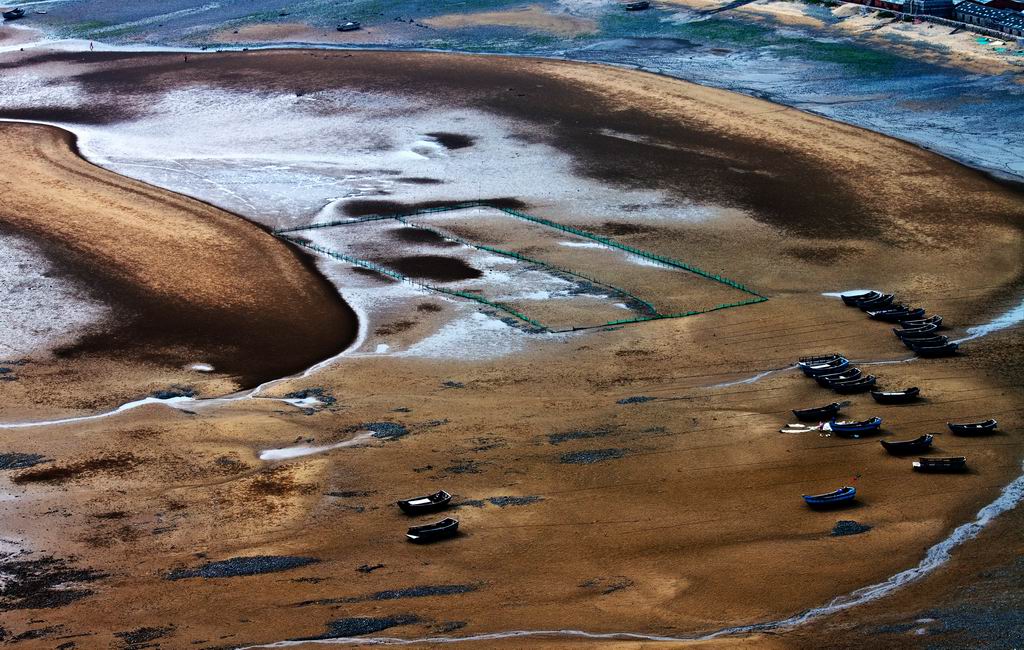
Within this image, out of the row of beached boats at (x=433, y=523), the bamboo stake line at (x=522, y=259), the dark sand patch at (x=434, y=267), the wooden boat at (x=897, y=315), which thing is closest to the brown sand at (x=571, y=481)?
the row of beached boats at (x=433, y=523)

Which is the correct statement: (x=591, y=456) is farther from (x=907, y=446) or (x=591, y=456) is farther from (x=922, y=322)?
(x=922, y=322)

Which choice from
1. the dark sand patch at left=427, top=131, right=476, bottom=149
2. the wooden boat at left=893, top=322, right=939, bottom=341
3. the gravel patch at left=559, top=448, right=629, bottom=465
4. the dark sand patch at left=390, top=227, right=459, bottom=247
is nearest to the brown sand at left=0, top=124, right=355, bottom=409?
the dark sand patch at left=390, top=227, right=459, bottom=247

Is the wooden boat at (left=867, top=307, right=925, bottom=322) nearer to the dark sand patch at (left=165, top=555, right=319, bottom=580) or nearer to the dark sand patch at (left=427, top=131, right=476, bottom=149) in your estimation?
the dark sand patch at (left=165, top=555, right=319, bottom=580)

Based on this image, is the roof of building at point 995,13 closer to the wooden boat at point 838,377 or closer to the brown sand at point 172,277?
the wooden boat at point 838,377

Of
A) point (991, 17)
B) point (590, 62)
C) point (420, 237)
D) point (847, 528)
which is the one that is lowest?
point (847, 528)

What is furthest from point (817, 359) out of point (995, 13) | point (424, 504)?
point (995, 13)

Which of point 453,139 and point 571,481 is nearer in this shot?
point 571,481
